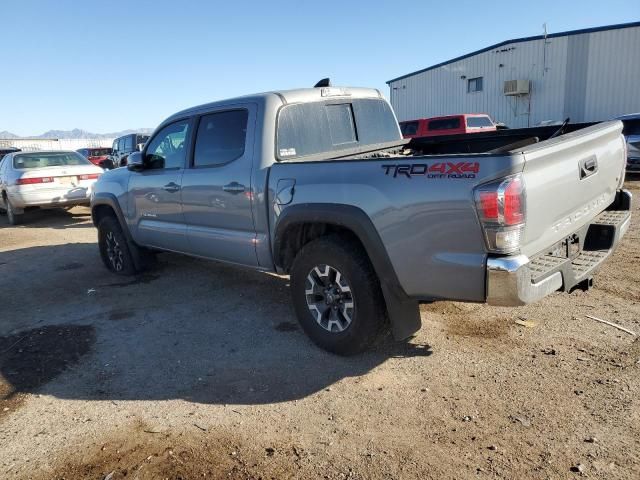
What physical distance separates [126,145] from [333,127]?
18621mm

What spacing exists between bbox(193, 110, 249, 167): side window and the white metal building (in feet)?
71.5

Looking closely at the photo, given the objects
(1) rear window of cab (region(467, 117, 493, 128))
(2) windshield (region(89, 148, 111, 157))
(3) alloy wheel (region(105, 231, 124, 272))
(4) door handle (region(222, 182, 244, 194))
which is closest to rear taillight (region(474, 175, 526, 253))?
(4) door handle (region(222, 182, 244, 194))

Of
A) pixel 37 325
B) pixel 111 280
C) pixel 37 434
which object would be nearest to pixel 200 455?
pixel 37 434

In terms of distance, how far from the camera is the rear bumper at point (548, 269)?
277cm

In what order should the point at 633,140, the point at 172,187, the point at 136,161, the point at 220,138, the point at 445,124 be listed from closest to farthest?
the point at 220,138, the point at 172,187, the point at 136,161, the point at 633,140, the point at 445,124

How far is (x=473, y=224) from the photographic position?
281 cm

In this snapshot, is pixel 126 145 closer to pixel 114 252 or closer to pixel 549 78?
pixel 114 252

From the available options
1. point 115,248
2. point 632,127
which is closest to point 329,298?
point 115,248

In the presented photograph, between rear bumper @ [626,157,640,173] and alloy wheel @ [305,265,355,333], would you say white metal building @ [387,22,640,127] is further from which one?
alloy wheel @ [305,265,355,333]

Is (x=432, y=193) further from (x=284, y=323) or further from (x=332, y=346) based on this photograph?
(x=284, y=323)

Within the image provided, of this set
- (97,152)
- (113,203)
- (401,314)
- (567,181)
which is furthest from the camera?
(97,152)

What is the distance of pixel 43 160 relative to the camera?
37.5 feet

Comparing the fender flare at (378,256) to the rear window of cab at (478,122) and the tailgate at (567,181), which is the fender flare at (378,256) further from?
the rear window of cab at (478,122)

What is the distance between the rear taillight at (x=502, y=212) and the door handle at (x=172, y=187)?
331 cm
